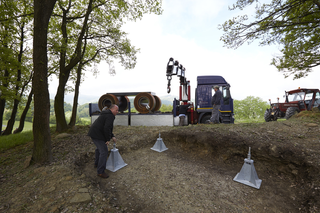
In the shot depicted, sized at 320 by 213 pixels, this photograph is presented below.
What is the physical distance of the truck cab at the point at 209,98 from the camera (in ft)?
27.3

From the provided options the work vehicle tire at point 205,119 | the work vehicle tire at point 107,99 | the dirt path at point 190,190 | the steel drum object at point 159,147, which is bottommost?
the dirt path at point 190,190

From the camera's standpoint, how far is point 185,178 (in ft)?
12.4

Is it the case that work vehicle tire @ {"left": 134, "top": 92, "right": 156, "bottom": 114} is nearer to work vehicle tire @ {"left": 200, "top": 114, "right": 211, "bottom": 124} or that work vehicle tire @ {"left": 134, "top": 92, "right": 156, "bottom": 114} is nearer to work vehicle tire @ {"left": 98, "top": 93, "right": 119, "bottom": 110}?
work vehicle tire @ {"left": 98, "top": 93, "right": 119, "bottom": 110}

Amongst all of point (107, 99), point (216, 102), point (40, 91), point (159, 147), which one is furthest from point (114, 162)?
point (107, 99)

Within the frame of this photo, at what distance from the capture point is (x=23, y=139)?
291 inches

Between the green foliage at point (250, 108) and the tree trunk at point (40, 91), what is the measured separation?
94.8ft

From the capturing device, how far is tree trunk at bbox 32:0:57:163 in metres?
4.33

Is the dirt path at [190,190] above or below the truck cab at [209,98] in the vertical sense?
below

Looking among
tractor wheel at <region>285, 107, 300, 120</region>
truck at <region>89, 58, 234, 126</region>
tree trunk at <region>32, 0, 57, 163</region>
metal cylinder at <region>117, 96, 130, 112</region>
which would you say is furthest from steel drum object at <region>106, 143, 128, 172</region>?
tractor wheel at <region>285, 107, 300, 120</region>

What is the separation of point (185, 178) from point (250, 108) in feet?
93.3

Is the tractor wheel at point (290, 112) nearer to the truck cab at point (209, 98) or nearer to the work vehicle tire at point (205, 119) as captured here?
the truck cab at point (209, 98)

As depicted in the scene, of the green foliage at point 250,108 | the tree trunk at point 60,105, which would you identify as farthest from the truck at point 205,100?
the green foliage at point 250,108

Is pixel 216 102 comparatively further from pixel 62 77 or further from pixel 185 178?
pixel 62 77

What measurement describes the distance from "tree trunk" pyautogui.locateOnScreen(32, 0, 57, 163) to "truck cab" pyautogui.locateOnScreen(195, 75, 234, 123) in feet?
23.4
